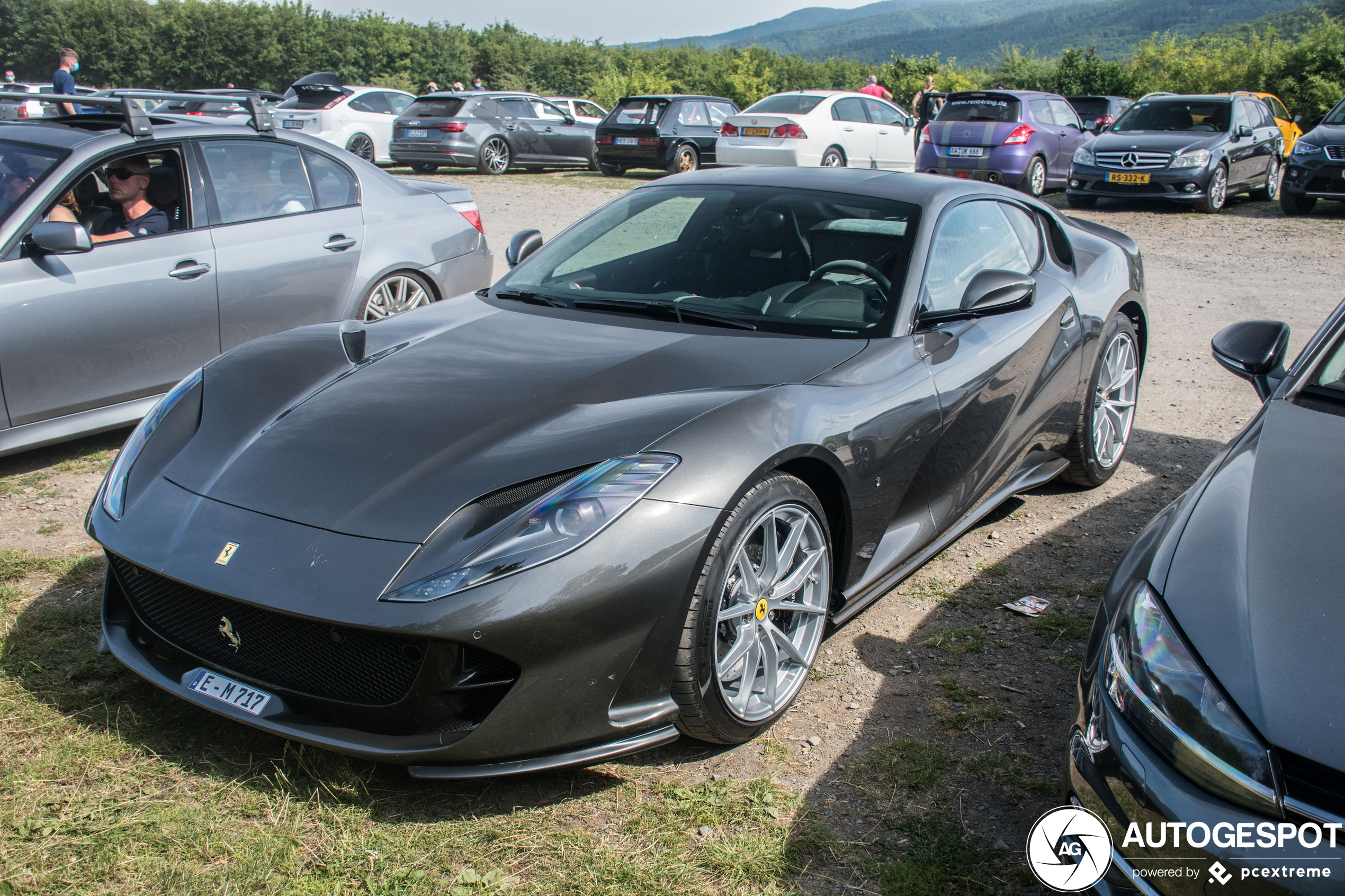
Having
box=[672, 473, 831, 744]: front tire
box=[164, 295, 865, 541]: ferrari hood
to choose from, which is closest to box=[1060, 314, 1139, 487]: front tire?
box=[164, 295, 865, 541]: ferrari hood

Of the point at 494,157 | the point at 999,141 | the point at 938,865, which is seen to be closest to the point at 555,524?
the point at 938,865

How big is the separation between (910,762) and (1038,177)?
47.6 feet

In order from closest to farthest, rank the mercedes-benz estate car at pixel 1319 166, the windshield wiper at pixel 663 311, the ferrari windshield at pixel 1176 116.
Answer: the windshield wiper at pixel 663 311 → the mercedes-benz estate car at pixel 1319 166 → the ferrari windshield at pixel 1176 116

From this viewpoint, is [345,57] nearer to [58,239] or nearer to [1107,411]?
[58,239]

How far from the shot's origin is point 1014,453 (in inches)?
153

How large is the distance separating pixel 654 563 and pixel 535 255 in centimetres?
208

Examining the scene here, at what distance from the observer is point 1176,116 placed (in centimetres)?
1432

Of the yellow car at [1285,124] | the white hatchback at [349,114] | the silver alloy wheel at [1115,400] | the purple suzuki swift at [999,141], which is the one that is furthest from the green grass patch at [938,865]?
the white hatchback at [349,114]

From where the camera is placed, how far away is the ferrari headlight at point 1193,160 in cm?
1342

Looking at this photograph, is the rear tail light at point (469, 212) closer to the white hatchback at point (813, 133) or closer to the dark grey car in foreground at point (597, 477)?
the dark grey car in foreground at point (597, 477)

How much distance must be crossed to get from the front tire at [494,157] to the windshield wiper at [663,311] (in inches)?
646

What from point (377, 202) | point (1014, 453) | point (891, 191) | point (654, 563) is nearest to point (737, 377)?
point (654, 563)

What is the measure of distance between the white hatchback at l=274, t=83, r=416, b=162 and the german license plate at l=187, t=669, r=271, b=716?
1847 cm

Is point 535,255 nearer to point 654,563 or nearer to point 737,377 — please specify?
point 737,377
